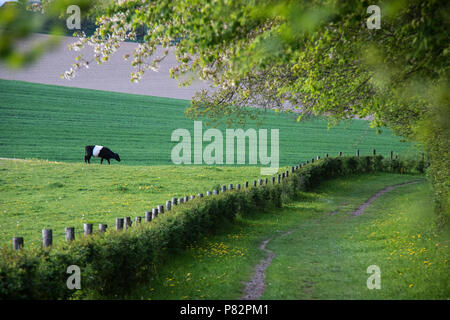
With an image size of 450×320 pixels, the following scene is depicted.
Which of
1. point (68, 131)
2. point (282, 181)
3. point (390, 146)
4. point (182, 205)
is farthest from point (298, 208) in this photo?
point (390, 146)

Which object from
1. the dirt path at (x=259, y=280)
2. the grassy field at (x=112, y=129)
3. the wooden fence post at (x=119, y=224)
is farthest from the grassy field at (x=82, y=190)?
the grassy field at (x=112, y=129)

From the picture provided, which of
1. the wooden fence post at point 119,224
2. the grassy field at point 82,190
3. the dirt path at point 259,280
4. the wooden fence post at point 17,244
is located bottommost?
the dirt path at point 259,280

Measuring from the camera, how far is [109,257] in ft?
29.1

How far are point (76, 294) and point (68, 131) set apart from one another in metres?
47.3

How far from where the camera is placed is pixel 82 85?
8125 centimetres

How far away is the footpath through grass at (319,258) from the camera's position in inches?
373

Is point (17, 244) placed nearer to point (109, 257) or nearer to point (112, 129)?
point (109, 257)

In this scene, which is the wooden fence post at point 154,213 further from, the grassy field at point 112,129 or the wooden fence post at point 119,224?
the grassy field at point 112,129

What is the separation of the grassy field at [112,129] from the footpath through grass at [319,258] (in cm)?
2565

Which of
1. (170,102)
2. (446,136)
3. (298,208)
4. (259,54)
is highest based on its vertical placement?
(170,102)

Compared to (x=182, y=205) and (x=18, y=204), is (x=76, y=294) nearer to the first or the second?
(x=182, y=205)

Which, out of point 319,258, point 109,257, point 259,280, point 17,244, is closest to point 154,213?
point 259,280

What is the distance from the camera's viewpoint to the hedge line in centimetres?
696
